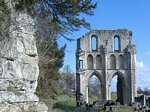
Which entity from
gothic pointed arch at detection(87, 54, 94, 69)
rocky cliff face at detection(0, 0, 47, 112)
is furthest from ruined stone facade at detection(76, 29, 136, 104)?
rocky cliff face at detection(0, 0, 47, 112)

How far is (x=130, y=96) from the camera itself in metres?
64.4

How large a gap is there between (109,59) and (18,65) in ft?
191

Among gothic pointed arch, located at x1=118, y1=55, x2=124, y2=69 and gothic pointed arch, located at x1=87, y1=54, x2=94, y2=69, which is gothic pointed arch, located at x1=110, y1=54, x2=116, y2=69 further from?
gothic pointed arch, located at x1=87, y1=54, x2=94, y2=69

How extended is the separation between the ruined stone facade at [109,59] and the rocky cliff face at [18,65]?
54426 mm

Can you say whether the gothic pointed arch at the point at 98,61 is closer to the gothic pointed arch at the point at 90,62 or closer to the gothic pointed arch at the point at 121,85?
the gothic pointed arch at the point at 90,62

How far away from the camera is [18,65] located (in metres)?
9.39

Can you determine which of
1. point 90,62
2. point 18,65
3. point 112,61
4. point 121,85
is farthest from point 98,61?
point 18,65

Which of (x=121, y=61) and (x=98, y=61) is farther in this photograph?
(x=121, y=61)

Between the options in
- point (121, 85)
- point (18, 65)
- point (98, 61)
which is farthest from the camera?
point (98, 61)

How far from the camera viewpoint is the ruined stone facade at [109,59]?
6506cm

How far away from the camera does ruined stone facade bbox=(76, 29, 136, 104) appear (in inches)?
2562

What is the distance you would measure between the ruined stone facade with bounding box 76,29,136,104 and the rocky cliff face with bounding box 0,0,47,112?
179ft

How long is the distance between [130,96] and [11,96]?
186ft

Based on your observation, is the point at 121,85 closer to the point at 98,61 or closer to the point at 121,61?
the point at 121,61
